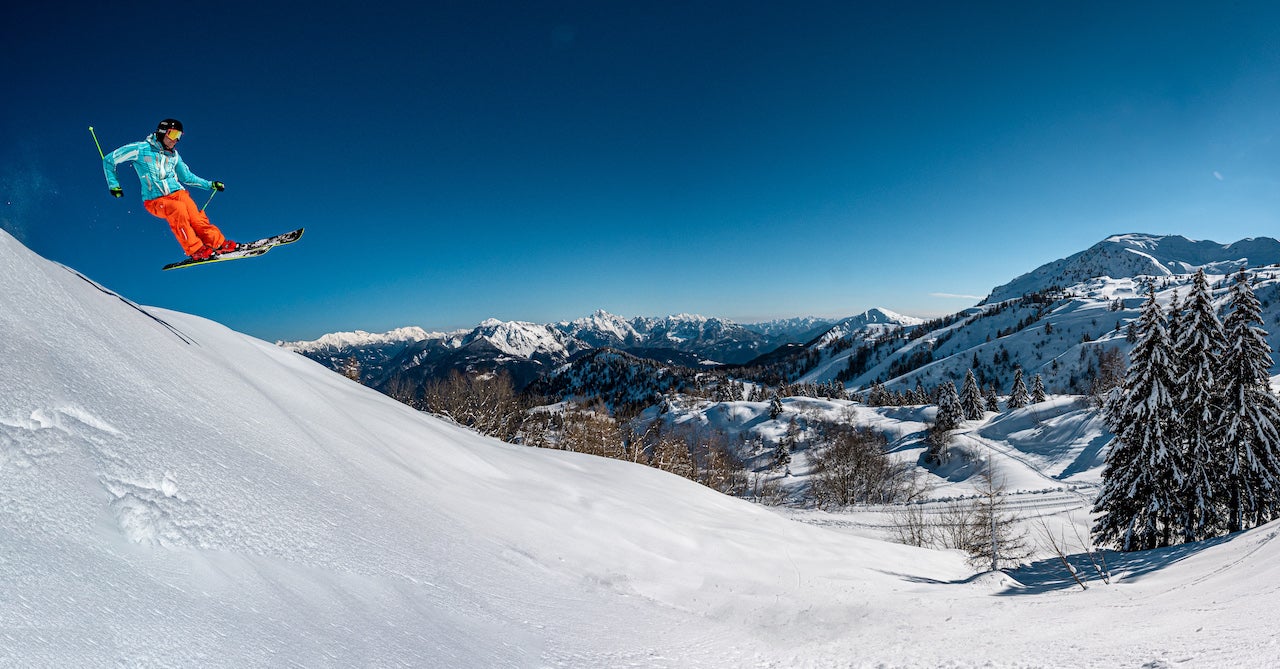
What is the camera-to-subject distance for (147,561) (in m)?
2.96

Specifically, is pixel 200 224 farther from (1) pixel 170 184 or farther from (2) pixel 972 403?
(2) pixel 972 403

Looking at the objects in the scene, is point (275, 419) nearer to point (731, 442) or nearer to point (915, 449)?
point (915, 449)

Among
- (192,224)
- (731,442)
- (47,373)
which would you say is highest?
(192,224)

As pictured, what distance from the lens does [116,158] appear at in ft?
22.2

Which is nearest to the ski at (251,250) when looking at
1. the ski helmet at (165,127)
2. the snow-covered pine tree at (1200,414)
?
the ski helmet at (165,127)

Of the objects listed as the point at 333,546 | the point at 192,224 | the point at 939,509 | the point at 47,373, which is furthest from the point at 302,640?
the point at 939,509

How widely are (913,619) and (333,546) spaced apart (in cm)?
744

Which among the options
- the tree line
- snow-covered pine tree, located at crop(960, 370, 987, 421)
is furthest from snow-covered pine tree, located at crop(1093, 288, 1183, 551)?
snow-covered pine tree, located at crop(960, 370, 987, 421)

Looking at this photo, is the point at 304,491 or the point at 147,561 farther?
the point at 304,491

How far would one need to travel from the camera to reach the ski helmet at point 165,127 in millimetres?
6906

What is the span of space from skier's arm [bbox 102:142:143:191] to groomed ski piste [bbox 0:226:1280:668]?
153 centimetres

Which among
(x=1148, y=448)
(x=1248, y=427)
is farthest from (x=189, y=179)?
(x=1248, y=427)

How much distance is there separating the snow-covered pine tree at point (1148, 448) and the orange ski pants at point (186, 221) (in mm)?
30123

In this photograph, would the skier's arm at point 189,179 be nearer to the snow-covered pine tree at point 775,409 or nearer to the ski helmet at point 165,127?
the ski helmet at point 165,127
